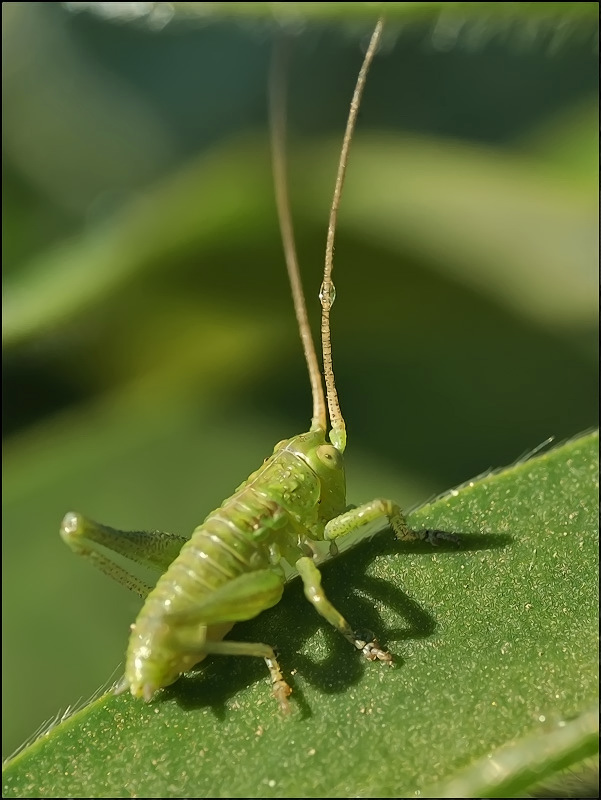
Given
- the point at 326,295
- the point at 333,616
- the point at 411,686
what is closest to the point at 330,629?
the point at 333,616

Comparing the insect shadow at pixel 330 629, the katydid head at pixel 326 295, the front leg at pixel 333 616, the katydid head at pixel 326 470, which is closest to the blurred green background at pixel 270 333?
the katydid head at pixel 326 295

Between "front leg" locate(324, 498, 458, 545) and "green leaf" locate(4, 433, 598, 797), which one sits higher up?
"front leg" locate(324, 498, 458, 545)

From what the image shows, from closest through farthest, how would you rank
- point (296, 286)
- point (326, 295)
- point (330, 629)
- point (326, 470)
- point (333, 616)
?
1. point (333, 616)
2. point (330, 629)
3. point (326, 470)
4. point (326, 295)
5. point (296, 286)

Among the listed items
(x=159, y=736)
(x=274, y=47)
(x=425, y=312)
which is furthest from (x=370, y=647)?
(x=274, y=47)

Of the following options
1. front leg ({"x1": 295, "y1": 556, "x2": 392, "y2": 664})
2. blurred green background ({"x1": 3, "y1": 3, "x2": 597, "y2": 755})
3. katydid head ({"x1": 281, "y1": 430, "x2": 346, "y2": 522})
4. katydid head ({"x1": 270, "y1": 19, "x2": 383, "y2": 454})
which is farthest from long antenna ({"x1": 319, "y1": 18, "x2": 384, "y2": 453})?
front leg ({"x1": 295, "y1": 556, "x2": 392, "y2": 664})

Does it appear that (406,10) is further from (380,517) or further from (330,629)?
(330,629)

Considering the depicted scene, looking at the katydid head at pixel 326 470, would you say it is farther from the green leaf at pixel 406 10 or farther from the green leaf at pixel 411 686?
the green leaf at pixel 406 10

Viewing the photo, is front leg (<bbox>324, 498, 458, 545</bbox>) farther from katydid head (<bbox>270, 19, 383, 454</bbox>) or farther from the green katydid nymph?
katydid head (<bbox>270, 19, 383, 454</bbox>)

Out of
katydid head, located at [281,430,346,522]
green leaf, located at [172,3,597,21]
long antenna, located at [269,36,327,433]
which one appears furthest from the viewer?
long antenna, located at [269,36,327,433]
